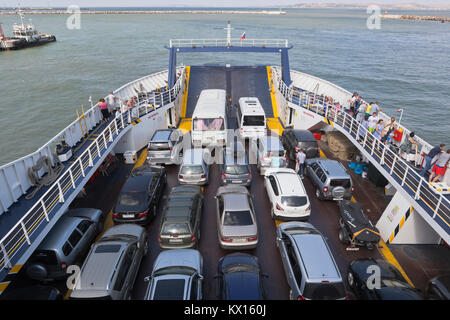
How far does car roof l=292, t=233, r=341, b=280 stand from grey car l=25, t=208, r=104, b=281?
23.4ft

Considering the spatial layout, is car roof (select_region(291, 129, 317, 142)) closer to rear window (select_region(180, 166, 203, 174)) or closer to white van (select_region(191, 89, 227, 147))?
white van (select_region(191, 89, 227, 147))

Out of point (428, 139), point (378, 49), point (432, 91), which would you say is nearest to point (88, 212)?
point (428, 139)

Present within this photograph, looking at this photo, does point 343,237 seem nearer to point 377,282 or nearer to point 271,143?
point 377,282

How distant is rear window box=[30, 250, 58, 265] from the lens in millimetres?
9031

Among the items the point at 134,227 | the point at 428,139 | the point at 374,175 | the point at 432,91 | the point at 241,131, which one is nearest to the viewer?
the point at 134,227

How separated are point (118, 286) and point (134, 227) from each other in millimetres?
2611

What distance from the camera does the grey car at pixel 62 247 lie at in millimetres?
9047

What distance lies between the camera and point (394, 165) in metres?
11.7

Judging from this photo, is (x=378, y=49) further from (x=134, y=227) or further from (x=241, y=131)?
(x=134, y=227)

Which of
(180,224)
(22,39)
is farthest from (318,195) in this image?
(22,39)

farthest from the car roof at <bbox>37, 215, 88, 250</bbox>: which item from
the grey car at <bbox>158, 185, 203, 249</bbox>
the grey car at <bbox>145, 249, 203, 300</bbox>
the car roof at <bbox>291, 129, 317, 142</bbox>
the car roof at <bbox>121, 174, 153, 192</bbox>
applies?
the car roof at <bbox>291, 129, 317, 142</bbox>

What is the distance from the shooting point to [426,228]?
10945 millimetres
